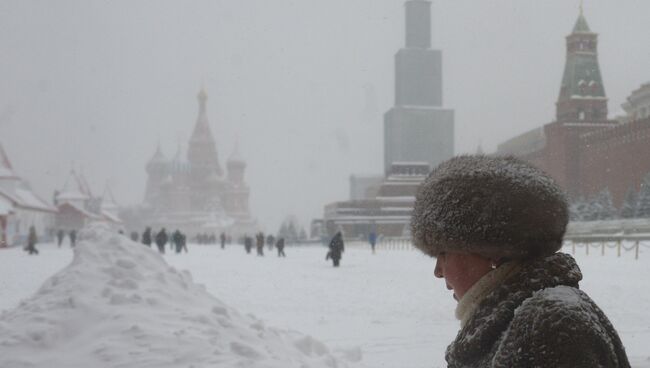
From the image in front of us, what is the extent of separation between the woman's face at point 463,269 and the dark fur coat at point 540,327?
0.35 ft

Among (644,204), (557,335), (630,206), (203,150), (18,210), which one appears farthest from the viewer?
(203,150)

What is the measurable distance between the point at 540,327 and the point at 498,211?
0.32m

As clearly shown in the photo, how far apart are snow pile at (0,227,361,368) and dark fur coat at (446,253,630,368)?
303 centimetres

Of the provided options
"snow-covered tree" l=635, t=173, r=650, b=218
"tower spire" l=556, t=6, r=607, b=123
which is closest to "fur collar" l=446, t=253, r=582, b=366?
"snow-covered tree" l=635, t=173, r=650, b=218

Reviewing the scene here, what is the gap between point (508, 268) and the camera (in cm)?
164

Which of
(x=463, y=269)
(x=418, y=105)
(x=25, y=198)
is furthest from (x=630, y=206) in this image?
(x=418, y=105)

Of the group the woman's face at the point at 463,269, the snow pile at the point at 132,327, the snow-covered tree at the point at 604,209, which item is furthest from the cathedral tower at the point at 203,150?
the woman's face at the point at 463,269

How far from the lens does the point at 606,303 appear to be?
955 cm

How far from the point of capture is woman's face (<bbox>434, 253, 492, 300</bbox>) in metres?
1.69

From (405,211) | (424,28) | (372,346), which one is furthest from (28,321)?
(424,28)

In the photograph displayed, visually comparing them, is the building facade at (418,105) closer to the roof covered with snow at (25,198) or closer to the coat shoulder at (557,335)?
the roof covered with snow at (25,198)

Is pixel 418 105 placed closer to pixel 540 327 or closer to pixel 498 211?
pixel 498 211

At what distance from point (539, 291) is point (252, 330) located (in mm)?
4259

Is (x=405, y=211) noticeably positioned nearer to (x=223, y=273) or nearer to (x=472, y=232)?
(x=223, y=273)
